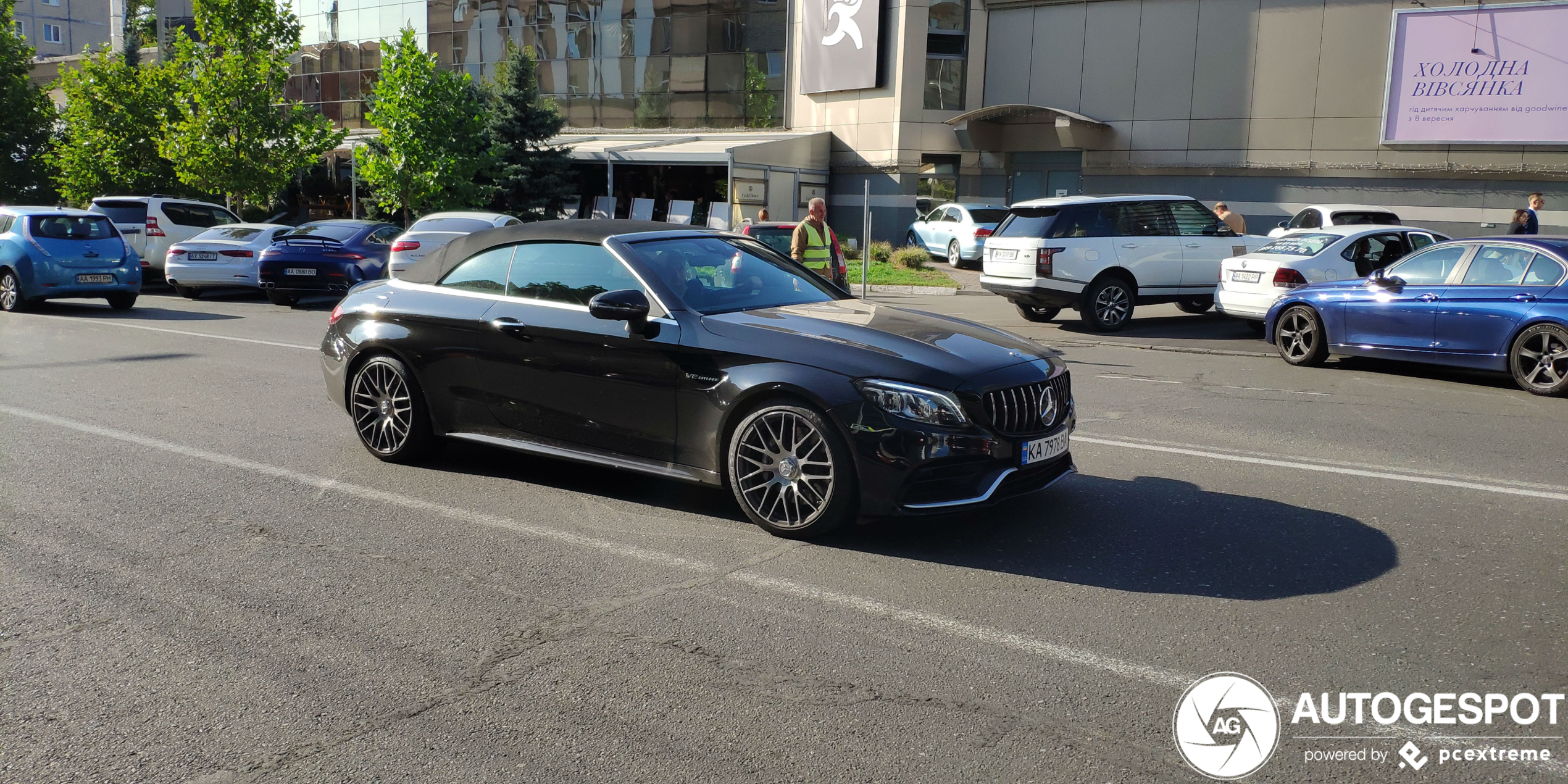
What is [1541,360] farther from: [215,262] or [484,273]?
[215,262]

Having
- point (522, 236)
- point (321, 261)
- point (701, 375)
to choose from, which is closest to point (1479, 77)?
point (321, 261)

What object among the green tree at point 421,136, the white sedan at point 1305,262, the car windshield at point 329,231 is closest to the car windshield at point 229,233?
the car windshield at point 329,231

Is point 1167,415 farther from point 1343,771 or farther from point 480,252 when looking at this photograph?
point 1343,771

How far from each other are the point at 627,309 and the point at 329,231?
15.3 meters

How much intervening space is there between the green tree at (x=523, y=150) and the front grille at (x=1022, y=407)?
26034 mm

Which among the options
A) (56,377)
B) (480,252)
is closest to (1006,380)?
(480,252)

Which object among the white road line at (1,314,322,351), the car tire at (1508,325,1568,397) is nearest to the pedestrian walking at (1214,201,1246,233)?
the car tire at (1508,325,1568,397)

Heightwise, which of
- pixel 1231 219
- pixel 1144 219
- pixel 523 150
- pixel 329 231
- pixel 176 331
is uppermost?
pixel 523 150

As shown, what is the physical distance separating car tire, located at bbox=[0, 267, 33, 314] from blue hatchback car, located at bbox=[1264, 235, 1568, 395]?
17.6 m

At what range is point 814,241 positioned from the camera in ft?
38.7

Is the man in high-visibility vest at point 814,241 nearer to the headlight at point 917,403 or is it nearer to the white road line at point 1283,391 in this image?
the white road line at point 1283,391

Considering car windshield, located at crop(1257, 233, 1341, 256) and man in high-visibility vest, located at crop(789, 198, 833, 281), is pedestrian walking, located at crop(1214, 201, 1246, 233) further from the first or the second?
man in high-visibility vest, located at crop(789, 198, 833, 281)

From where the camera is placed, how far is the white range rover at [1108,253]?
15.7m

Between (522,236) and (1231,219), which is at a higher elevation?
(1231,219)
